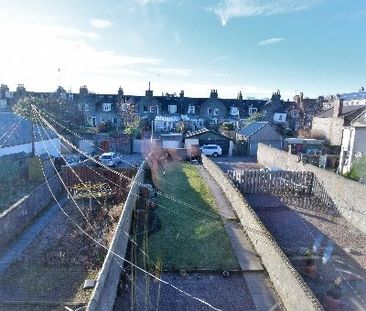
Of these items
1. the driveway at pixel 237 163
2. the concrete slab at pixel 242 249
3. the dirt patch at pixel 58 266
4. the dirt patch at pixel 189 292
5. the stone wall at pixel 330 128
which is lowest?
the dirt patch at pixel 58 266

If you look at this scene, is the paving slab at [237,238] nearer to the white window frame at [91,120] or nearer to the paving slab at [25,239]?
the paving slab at [25,239]

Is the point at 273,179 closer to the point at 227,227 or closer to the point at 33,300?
the point at 227,227

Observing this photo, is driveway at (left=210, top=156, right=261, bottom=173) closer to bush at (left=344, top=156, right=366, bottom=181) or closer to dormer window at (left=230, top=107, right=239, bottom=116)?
bush at (left=344, top=156, right=366, bottom=181)

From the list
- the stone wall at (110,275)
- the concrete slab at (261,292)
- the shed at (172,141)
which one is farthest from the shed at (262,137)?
the concrete slab at (261,292)

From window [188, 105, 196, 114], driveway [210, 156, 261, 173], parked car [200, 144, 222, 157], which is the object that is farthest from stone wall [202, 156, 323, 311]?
window [188, 105, 196, 114]

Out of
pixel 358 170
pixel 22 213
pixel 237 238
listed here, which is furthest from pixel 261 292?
pixel 358 170

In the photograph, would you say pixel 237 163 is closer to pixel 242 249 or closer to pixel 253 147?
pixel 253 147

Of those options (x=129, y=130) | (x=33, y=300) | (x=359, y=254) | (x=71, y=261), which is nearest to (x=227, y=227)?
(x=359, y=254)
